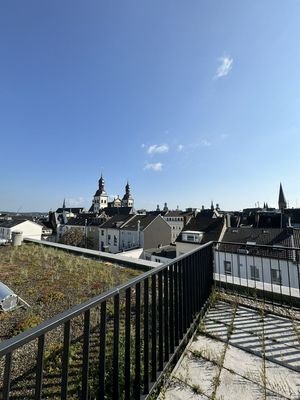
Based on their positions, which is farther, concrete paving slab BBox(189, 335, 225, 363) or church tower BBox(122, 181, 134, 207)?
church tower BBox(122, 181, 134, 207)

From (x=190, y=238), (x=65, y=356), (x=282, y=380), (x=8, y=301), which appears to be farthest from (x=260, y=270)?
(x=65, y=356)

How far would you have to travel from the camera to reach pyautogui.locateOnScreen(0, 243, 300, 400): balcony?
1.22 meters

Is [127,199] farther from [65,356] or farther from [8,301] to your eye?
[65,356]

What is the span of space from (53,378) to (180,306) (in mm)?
1249

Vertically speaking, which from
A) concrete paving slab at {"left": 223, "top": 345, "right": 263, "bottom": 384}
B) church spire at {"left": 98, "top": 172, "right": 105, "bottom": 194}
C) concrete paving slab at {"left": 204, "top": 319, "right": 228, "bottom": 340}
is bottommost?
concrete paving slab at {"left": 223, "top": 345, "right": 263, "bottom": 384}

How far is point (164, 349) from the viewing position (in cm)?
199

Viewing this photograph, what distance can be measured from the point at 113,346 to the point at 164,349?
2.81 feet

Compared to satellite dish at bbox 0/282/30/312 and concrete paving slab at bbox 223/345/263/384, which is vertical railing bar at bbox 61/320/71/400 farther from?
satellite dish at bbox 0/282/30/312

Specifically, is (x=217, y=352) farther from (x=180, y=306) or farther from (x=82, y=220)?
(x=82, y=220)

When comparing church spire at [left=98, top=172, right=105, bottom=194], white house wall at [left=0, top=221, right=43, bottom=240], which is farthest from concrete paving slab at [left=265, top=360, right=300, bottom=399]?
church spire at [left=98, top=172, right=105, bottom=194]

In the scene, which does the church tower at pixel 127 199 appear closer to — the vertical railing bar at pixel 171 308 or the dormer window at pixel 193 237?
the dormer window at pixel 193 237

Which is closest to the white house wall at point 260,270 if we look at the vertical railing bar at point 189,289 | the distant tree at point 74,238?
the vertical railing bar at point 189,289

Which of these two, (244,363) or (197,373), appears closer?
(197,373)

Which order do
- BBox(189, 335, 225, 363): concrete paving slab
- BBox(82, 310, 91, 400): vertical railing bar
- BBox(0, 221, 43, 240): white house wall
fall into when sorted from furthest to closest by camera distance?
BBox(0, 221, 43, 240): white house wall, BBox(189, 335, 225, 363): concrete paving slab, BBox(82, 310, 91, 400): vertical railing bar
